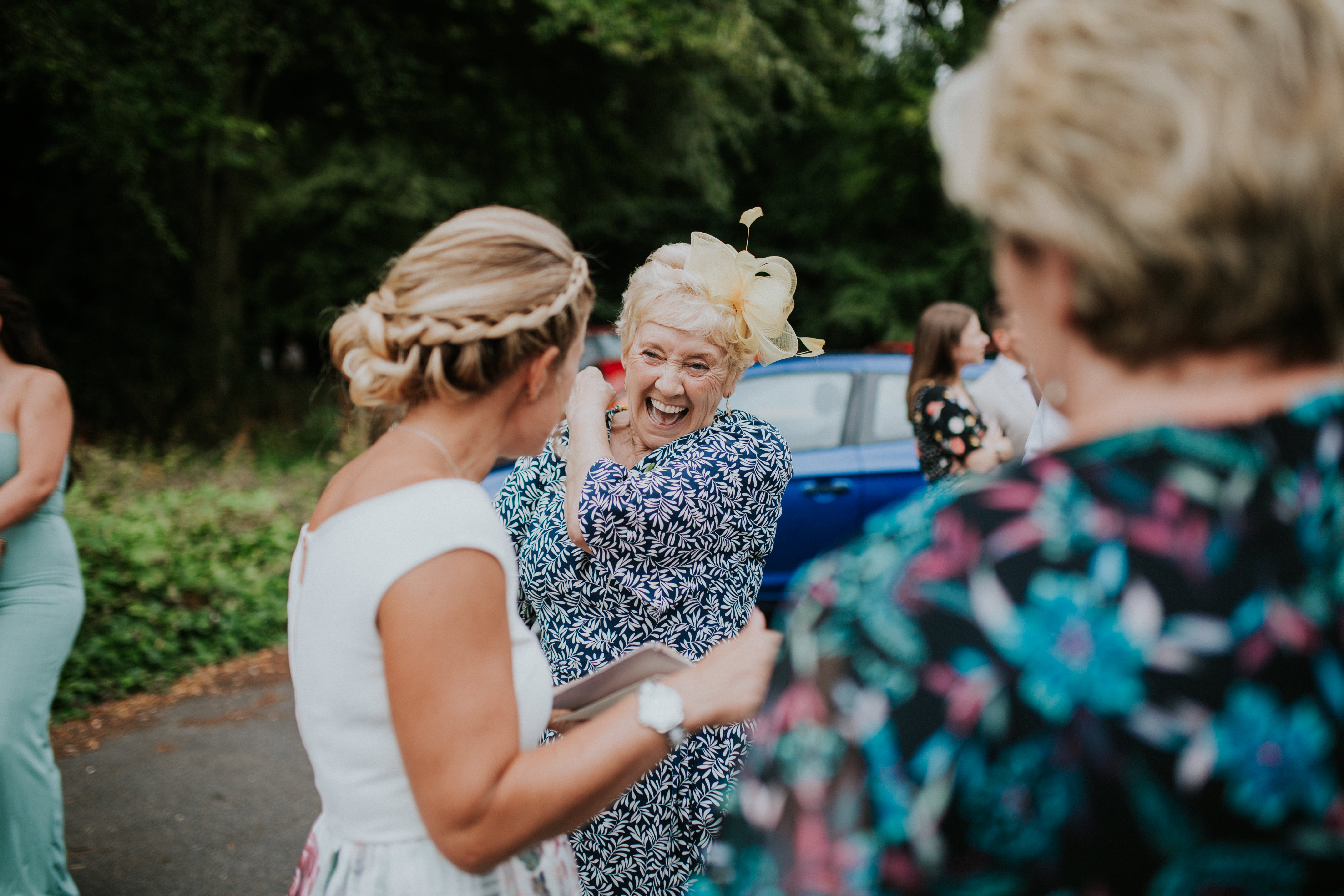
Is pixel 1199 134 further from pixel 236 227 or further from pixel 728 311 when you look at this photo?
pixel 236 227

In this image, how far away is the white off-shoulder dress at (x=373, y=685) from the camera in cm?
123

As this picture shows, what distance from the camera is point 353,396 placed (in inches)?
56.2

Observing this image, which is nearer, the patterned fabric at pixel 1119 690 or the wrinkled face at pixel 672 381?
the patterned fabric at pixel 1119 690

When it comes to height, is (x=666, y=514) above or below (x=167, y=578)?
above

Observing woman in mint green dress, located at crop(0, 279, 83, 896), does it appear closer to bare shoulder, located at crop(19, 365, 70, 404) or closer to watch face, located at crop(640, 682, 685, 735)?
bare shoulder, located at crop(19, 365, 70, 404)

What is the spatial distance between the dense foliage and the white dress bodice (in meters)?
6.64

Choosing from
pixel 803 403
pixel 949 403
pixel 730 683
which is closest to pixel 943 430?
pixel 949 403

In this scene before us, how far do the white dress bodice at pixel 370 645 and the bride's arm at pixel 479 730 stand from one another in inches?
1.3

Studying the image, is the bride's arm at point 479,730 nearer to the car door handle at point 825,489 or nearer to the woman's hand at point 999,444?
the woman's hand at point 999,444

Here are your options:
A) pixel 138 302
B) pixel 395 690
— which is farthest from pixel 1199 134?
pixel 138 302

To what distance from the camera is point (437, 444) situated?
1.40 meters

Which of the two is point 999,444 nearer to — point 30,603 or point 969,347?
point 969,347

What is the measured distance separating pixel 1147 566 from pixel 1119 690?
0.09 m

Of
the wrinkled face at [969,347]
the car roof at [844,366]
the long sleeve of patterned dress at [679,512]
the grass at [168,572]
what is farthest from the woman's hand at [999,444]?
the grass at [168,572]
